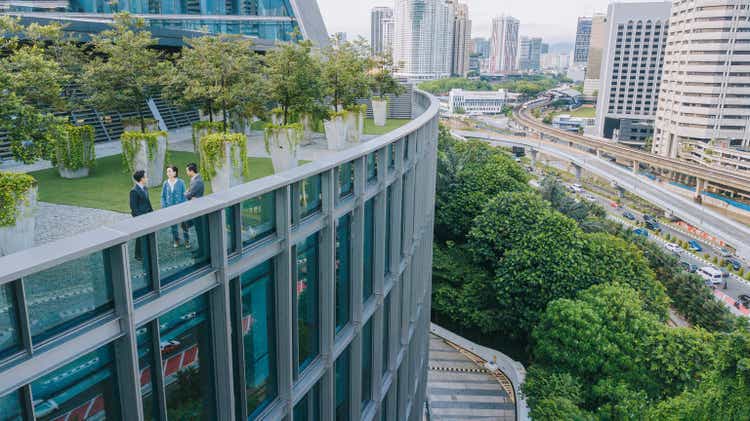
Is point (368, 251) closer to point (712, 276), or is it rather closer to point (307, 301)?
point (307, 301)

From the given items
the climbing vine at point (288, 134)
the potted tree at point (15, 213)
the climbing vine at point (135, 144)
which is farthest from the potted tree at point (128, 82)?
the potted tree at point (15, 213)

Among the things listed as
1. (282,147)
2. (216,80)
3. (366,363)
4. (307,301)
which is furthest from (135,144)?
(366,363)

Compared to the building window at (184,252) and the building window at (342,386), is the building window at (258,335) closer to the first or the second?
the building window at (184,252)

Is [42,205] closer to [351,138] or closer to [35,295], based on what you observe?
[35,295]

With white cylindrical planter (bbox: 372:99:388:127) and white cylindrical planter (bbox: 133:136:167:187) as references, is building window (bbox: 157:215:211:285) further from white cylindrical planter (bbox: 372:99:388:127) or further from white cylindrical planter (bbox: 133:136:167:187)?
white cylindrical planter (bbox: 372:99:388:127)

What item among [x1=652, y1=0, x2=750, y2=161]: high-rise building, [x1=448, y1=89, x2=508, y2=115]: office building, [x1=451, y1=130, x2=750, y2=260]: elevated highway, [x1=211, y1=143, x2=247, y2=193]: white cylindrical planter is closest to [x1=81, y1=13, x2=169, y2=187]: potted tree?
[x1=211, y1=143, x2=247, y2=193]: white cylindrical planter

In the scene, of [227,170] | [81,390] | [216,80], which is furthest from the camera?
[216,80]
